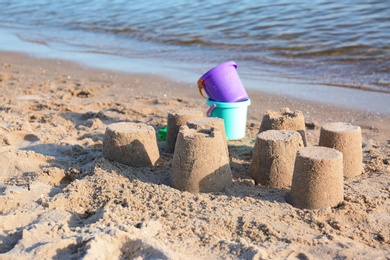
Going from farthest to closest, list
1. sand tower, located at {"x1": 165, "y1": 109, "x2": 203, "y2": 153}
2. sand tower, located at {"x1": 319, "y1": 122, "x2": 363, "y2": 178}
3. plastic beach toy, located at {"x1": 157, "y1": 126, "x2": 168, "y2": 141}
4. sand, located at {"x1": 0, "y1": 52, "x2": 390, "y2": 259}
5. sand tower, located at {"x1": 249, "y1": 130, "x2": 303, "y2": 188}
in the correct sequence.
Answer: plastic beach toy, located at {"x1": 157, "y1": 126, "x2": 168, "y2": 141}, sand tower, located at {"x1": 165, "y1": 109, "x2": 203, "y2": 153}, sand tower, located at {"x1": 319, "y1": 122, "x2": 363, "y2": 178}, sand tower, located at {"x1": 249, "y1": 130, "x2": 303, "y2": 188}, sand, located at {"x1": 0, "y1": 52, "x2": 390, "y2": 259}

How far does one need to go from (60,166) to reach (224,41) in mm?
6184

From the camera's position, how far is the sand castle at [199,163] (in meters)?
3.37

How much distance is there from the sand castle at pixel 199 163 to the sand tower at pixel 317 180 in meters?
0.50

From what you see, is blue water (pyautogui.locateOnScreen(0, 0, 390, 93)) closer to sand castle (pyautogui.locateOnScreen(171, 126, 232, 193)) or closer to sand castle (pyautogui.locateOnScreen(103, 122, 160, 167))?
sand castle (pyautogui.locateOnScreen(103, 122, 160, 167))

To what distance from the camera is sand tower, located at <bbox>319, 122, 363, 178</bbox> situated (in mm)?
3707

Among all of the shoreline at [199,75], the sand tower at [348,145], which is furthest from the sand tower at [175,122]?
the shoreline at [199,75]

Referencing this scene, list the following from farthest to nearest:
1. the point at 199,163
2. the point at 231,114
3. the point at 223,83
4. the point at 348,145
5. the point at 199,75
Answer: the point at 199,75 → the point at 231,114 → the point at 223,83 → the point at 348,145 → the point at 199,163

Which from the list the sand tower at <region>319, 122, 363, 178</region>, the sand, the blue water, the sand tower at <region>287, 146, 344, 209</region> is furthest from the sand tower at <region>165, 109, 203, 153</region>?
the blue water

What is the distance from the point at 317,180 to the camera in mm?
3156

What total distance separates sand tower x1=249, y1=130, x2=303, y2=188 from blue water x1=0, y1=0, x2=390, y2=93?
10.2ft

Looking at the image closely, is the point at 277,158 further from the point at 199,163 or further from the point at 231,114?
the point at 231,114

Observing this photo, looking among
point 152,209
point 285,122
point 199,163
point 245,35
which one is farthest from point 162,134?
point 245,35

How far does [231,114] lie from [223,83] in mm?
283

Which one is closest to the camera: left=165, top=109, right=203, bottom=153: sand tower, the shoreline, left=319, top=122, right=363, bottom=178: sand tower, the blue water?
left=319, top=122, right=363, bottom=178: sand tower
